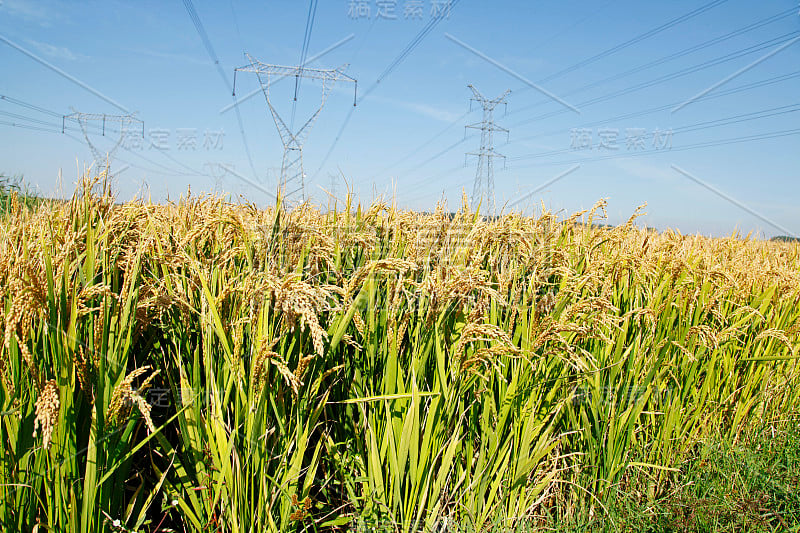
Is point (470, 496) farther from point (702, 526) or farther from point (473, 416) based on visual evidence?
point (702, 526)

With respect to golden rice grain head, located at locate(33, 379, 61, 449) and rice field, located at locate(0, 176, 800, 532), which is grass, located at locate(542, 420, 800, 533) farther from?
golden rice grain head, located at locate(33, 379, 61, 449)

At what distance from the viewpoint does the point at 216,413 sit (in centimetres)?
181

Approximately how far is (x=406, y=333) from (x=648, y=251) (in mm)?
2559

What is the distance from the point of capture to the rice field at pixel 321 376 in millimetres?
1647

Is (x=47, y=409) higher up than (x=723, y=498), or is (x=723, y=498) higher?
(x=47, y=409)

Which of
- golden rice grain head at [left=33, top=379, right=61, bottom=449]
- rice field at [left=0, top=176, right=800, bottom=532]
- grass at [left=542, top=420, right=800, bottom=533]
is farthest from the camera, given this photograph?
grass at [left=542, top=420, right=800, bottom=533]

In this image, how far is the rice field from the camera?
1647 mm

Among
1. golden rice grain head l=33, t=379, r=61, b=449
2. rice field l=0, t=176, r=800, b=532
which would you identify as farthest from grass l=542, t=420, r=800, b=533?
golden rice grain head l=33, t=379, r=61, b=449

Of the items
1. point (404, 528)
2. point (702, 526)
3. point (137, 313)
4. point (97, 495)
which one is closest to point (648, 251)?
point (702, 526)

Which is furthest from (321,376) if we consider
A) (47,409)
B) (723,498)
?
(723,498)

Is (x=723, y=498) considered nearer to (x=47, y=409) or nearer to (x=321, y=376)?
(x=321, y=376)

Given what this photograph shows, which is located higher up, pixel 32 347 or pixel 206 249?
pixel 206 249

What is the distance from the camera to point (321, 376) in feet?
6.50

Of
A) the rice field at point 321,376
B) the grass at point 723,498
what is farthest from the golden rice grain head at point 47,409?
the grass at point 723,498
